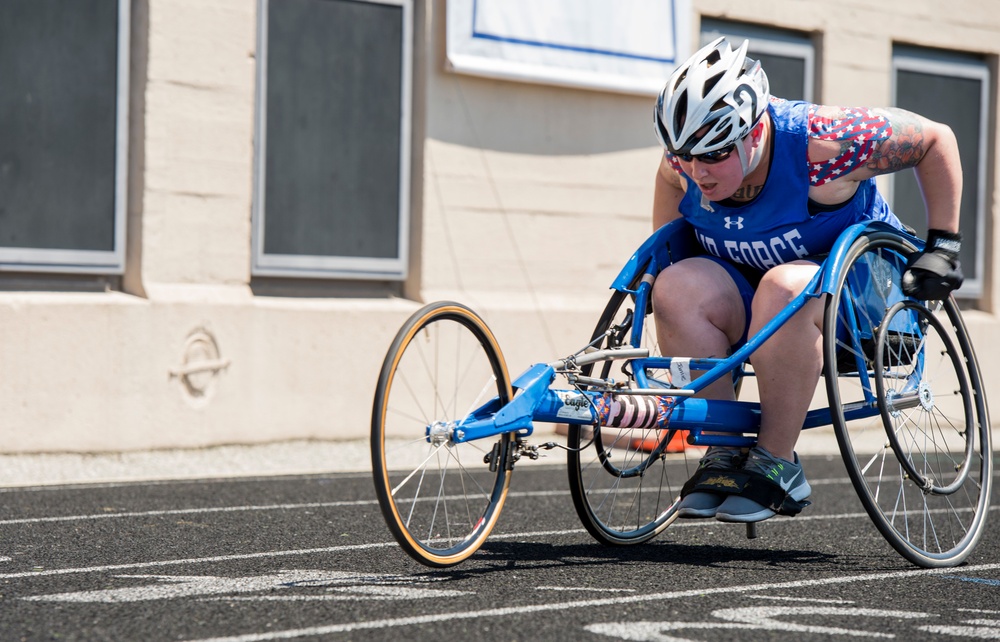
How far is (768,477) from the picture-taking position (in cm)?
505

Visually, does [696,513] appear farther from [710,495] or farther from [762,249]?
[762,249]

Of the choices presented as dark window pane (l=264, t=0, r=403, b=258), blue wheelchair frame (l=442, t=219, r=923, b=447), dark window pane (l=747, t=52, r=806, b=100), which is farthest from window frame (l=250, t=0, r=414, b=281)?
blue wheelchair frame (l=442, t=219, r=923, b=447)

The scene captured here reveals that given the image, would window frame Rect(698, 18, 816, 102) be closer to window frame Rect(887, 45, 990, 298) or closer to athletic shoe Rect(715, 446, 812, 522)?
window frame Rect(887, 45, 990, 298)

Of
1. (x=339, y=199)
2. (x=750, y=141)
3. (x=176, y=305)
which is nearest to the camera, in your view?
(x=750, y=141)

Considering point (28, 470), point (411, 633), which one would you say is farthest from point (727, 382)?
point (28, 470)

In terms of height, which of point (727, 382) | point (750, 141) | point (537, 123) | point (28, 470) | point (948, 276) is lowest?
point (28, 470)

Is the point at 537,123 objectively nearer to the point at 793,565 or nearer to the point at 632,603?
the point at 793,565

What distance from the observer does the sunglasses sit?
16.5 ft

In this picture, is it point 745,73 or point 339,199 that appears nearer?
point 745,73

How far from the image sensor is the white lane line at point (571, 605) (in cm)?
371

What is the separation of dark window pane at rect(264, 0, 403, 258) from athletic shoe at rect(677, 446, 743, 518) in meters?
5.73

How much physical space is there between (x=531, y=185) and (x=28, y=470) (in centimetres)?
461

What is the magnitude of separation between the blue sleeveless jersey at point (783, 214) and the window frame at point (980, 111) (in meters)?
8.88

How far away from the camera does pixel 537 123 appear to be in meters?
11.6
